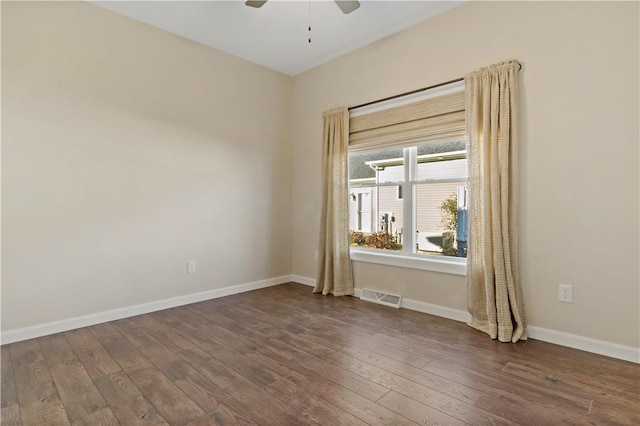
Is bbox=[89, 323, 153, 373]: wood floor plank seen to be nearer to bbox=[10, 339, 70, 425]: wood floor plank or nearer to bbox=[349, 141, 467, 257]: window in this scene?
bbox=[10, 339, 70, 425]: wood floor plank

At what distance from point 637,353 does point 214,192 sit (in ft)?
12.8

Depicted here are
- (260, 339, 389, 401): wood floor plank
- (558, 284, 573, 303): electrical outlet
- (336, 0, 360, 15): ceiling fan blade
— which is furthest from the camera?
(336, 0, 360, 15): ceiling fan blade

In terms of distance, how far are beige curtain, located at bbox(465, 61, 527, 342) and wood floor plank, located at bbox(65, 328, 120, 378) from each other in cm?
276

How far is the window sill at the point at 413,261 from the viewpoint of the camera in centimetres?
305

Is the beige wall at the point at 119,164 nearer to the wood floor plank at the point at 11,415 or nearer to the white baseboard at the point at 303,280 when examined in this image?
the white baseboard at the point at 303,280

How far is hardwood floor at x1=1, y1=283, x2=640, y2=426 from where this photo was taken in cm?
166

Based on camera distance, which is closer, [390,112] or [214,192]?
[390,112]

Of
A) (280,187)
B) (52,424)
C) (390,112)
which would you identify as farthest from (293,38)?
(52,424)

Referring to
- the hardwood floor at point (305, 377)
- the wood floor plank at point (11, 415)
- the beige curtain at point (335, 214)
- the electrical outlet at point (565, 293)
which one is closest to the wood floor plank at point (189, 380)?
the hardwood floor at point (305, 377)

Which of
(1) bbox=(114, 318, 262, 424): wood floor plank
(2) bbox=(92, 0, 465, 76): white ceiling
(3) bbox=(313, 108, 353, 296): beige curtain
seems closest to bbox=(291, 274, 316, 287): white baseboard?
(3) bbox=(313, 108, 353, 296): beige curtain

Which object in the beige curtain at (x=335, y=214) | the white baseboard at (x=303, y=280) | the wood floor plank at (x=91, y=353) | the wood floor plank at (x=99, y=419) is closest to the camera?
the wood floor plank at (x=99, y=419)

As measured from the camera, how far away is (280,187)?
4.49 meters

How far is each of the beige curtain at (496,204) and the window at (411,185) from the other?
26cm

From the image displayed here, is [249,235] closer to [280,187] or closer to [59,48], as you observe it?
[280,187]
